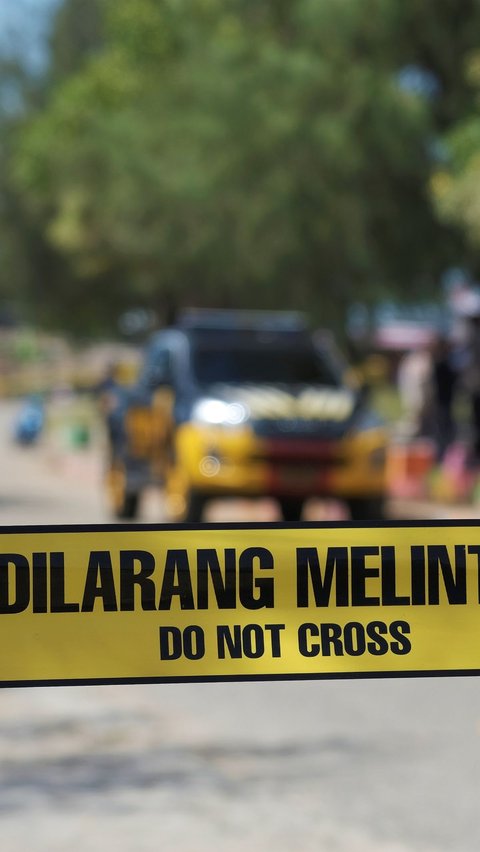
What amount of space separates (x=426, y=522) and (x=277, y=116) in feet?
78.6

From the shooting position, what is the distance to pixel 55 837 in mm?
5848

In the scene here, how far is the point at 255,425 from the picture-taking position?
54.0ft

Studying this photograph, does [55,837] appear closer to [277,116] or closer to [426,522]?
[426,522]

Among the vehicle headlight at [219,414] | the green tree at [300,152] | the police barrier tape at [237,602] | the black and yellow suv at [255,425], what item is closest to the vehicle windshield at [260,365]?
the black and yellow suv at [255,425]

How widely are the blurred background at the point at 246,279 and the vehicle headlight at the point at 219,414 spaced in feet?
6.51

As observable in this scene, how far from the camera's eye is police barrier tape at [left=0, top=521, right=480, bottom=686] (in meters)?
4.82

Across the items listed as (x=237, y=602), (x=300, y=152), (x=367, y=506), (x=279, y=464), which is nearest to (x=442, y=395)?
(x=367, y=506)

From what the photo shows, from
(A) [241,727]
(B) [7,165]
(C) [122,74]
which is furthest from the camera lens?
(B) [7,165]

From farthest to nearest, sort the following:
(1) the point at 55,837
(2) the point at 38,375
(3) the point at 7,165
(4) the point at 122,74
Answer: (2) the point at 38,375, (3) the point at 7,165, (4) the point at 122,74, (1) the point at 55,837

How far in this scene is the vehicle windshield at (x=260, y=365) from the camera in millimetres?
17250

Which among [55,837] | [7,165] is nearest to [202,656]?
[55,837]

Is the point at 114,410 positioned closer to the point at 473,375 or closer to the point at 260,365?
the point at 260,365

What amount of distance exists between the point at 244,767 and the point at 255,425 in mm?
Result: 9475

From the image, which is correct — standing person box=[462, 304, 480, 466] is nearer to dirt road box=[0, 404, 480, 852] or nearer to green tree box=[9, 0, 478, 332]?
green tree box=[9, 0, 478, 332]
